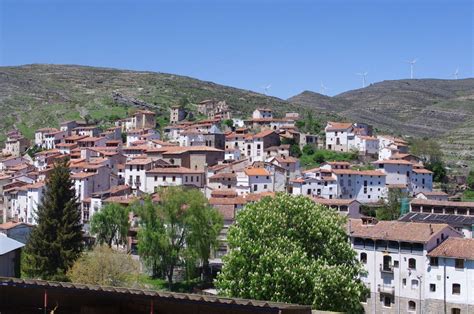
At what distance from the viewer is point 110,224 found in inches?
1821

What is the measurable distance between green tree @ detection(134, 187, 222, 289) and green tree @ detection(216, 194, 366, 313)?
502 inches

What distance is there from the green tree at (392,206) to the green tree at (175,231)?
64.5 feet

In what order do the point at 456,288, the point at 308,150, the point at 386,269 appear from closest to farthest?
the point at 456,288 < the point at 386,269 < the point at 308,150

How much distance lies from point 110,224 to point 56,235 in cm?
1141

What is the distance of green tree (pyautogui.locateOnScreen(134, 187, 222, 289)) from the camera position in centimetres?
3866

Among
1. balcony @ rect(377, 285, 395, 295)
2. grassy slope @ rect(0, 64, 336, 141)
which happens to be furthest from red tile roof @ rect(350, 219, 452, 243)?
grassy slope @ rect(0, 64, 336, 141)

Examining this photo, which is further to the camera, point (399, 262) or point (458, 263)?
point (399, 262)

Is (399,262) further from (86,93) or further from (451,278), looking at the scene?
(86,93)

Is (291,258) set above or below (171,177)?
below

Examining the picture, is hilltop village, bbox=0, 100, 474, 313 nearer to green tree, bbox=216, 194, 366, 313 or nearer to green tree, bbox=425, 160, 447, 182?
green tree, bbox=425, 160, 447, 182

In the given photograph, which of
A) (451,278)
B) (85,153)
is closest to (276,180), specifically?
(85,153)

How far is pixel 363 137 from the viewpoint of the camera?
76312 millimetres

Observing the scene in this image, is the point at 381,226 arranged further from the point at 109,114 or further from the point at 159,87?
the point at 159,87

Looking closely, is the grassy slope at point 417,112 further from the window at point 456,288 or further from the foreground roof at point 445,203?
the window at point 456,288
